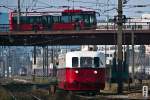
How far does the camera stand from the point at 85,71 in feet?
127

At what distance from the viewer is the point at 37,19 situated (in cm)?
8719

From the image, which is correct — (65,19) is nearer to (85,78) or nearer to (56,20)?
(56,20)

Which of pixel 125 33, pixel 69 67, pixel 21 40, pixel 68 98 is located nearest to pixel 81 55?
pixel 69 67

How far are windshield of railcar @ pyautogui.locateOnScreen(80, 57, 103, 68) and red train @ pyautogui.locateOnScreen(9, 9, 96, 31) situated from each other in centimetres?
4546

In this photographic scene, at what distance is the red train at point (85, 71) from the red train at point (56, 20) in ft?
148

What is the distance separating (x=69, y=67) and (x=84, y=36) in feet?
139

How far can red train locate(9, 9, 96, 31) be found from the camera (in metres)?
85.4

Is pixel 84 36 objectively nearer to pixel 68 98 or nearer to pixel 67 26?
pixel 67 26

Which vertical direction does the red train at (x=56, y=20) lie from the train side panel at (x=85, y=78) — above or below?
above

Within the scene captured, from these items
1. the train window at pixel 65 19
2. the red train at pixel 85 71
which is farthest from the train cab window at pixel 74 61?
the train window at pixel 65 19

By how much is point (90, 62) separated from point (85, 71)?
0.72 m

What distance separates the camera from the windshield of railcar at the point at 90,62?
38506mm

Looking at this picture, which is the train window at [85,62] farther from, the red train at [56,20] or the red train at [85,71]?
the red train at [56,20]

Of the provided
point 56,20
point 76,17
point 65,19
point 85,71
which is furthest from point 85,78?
point 56,20
